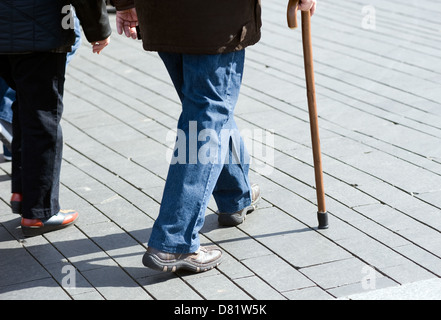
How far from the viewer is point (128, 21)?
4.43 meters

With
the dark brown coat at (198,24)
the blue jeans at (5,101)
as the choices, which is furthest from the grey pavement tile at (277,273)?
the blue jeans at (5,101)

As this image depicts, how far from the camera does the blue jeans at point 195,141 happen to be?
3881mm

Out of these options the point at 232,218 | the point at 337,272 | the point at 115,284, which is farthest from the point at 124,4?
the point at 337,272

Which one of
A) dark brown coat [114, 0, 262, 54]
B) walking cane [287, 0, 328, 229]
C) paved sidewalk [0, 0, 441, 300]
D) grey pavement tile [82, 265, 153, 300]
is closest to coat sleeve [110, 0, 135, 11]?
dark brown coat [114, 0, 262, 54]

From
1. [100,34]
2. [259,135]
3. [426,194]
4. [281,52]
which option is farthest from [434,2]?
[100,34]

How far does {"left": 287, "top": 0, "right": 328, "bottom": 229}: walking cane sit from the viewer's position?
4.09 metres

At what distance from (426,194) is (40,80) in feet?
7.07

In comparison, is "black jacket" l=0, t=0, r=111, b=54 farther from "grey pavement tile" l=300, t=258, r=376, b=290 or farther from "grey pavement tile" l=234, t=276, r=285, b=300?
Answer: "grey pavement tile" l=300, t=258, r=376, b=290

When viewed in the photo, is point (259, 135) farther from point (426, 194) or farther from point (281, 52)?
point (281, 52)

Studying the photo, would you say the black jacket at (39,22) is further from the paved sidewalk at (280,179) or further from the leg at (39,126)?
the paved sidewalk at (280,179)

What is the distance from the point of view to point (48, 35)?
4227 millimetres

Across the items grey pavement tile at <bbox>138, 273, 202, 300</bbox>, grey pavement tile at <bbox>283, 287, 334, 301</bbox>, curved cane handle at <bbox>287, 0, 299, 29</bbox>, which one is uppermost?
curved cane handle at <bbox>287, 0, 299, 29</bbox>

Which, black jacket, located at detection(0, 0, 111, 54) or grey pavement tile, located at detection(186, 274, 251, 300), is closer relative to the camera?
grey pavement tile, located at detection(186, 274, 251, 300)

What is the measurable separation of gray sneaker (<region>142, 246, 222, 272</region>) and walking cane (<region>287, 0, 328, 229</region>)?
60 centimetres
